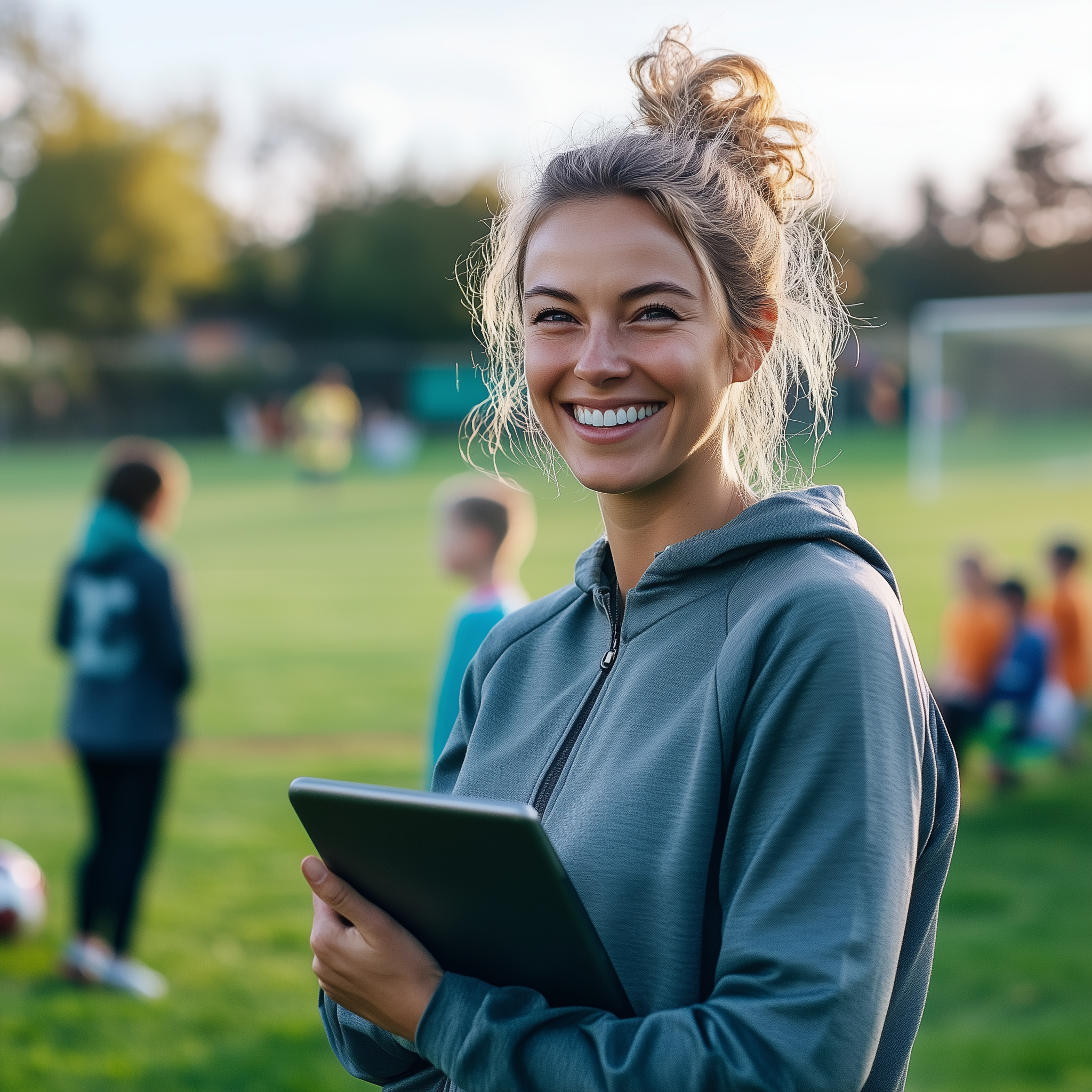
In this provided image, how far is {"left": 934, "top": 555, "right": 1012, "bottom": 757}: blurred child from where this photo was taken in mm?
7176

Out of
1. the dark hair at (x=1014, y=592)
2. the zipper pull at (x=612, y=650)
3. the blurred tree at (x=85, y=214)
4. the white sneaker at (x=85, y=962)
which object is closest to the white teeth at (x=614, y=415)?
the zipper pull at (x=612, y=650)

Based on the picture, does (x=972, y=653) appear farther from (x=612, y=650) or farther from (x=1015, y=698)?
(x=612, y=650)

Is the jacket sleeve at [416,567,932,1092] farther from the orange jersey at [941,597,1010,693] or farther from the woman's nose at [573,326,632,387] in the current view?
the orange jersey at [941,597,1010,693]

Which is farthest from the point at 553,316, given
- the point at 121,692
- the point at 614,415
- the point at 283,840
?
the point at 283,840

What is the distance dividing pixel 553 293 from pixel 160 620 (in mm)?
3815

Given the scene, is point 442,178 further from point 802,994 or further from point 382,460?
point 802,994

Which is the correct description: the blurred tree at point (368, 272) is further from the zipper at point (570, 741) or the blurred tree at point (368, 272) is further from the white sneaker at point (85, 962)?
the zipper at point (570, 741)

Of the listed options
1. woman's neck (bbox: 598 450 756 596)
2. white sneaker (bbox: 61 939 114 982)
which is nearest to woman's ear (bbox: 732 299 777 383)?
woman's neck (bbox: 598 450 756 596)

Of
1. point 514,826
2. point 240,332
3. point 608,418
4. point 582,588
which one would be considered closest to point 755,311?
point 608,418

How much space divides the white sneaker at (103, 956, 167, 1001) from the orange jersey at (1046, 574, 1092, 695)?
5.78m

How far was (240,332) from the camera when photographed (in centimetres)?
5781

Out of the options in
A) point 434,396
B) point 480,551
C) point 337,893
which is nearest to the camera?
point 337,893

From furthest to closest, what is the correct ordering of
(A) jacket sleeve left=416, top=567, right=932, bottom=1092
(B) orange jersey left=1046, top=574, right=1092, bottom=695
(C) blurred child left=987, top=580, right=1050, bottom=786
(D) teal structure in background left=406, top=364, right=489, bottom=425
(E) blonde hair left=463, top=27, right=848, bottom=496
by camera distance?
(D) teal structure in background left=406, top=364, right=489, bottom=425 → (B) orange jersey left=1046, top=574, right=1092, bottom=695 → (C) blurred child left=987, top=580, right=1050, bottom=786 → (E) blonde hair left=463, top=27, right=848, bottom=496 → (A) jacket sleeve left=416, top=567, right=932, bottom=1092

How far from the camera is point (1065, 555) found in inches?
318
